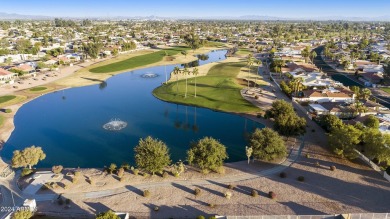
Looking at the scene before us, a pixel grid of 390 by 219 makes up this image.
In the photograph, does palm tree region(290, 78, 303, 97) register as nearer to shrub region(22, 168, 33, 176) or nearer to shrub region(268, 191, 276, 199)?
shrub region(268, 191, 276, 199)

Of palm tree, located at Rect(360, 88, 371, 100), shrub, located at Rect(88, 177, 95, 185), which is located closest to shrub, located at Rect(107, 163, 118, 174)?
shrub, located at Rect(88, 177, 95, 185)

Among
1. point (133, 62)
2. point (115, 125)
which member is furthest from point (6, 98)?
point (133, 62)

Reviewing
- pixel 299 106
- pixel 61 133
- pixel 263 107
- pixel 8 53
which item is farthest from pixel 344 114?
pixel 8 53

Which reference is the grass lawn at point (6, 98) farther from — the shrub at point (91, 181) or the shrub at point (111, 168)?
the shrub at point (91, 181)

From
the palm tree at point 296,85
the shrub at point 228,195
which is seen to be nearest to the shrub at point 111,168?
the shrub at point 228,195

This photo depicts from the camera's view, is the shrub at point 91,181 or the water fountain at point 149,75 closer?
the shrub at point 91,181

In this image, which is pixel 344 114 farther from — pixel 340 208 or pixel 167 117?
pixel 167 117
